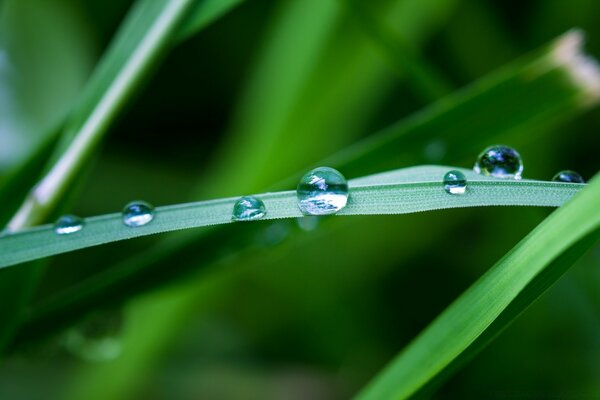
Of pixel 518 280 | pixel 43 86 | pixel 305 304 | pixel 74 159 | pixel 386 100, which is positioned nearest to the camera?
pixel 518 280

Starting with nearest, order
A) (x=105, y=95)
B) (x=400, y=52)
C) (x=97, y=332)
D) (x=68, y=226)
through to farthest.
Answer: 1. (x=68, y=226)
2. (x=105, y=95)
3. (x=97, y=332)
4. (x=400, y=52)

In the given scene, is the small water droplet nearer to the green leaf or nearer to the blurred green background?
the blurred green background

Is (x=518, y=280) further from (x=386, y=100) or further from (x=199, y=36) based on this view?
(x=199, y=36)

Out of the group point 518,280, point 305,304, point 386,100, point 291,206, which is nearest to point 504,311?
point 518,280

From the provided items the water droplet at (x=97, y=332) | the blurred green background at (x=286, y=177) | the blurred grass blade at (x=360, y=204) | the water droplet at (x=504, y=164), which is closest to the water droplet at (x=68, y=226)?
the blurred grass blade at (x=360, y=204)

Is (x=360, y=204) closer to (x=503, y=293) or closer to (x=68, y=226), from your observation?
(x=503, y=293)

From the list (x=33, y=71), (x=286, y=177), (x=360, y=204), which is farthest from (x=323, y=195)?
(x=33, y=71)

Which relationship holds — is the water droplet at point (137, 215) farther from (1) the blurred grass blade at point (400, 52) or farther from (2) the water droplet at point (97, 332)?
(1) the blurred grass blade at point (400, 52)
